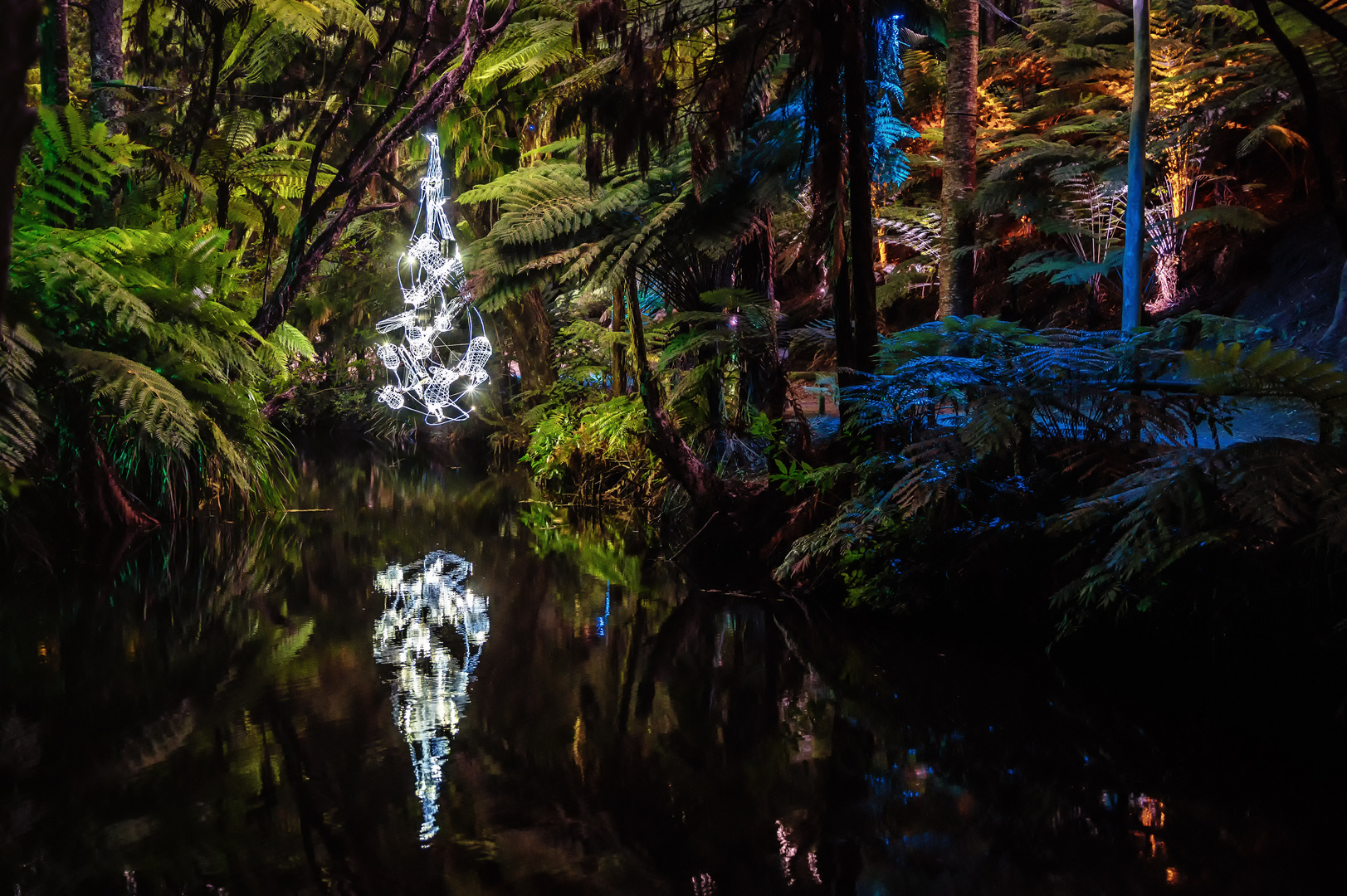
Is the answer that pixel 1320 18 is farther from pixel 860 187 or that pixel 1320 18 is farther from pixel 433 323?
pixel 433 323

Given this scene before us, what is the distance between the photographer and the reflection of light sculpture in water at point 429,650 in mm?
2834

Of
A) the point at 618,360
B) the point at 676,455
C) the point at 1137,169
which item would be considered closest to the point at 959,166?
the point at 1137,169

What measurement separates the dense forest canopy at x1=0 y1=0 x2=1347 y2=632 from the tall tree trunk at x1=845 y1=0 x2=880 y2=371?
0.8 inches

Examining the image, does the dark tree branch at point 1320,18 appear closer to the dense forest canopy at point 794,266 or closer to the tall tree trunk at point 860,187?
the dense forest canopy at point 794,266

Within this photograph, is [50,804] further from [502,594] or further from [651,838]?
[502,594]

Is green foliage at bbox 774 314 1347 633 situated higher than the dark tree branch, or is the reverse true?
the dark tree branch

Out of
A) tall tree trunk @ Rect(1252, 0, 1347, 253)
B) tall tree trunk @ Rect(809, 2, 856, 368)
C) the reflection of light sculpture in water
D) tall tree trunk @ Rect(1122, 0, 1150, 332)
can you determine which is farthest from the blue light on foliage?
the reflection of light sculpture in water

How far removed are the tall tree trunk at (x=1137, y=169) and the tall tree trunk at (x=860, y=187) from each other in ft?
6.53

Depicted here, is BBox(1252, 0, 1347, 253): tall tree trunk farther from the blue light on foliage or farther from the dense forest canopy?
the blue light on foliage

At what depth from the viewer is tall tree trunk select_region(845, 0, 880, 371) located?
15.1 ft

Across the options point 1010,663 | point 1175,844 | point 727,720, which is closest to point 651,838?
point 727,720

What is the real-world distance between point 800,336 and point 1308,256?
542 cm

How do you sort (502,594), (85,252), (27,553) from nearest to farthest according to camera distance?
(502,594)
(27,553)
(85,252)

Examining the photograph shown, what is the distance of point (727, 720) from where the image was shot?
3.20m
